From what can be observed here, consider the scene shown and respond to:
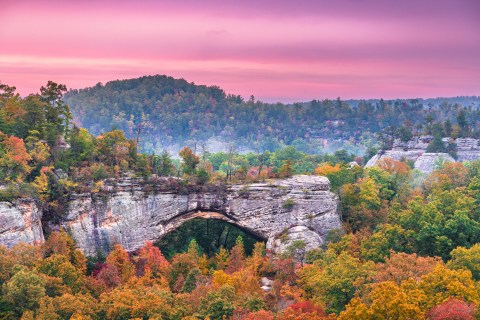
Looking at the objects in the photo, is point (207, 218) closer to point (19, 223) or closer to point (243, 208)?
point (243, 208)

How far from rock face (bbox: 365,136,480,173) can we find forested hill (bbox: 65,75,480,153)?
68196 mm

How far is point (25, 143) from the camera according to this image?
1881 inches

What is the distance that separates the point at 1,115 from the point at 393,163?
135 feet

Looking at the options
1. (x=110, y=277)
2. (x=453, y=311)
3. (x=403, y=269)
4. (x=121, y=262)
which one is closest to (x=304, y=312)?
(x=403, y=269)

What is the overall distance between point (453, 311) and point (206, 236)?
2930cm

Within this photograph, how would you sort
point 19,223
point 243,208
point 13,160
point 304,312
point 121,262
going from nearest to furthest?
point 304,312 → point 19,223 → point 13,160 → point 121,262 → point 243,208

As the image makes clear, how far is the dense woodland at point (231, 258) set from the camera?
33312 millimetres

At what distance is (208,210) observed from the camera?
51906 mm

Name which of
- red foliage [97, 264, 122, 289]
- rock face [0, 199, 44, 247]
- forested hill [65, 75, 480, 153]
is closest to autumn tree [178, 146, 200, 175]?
rock face [0, 199, 44, 247]

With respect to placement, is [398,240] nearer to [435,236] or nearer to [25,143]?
[435,236]

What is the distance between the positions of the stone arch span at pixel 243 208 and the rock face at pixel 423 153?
37.1 meters

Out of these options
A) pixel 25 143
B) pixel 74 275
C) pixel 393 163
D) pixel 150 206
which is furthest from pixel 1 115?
pixel 393 163

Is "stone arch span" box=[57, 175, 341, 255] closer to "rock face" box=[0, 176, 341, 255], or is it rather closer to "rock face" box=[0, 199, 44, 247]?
"rock face" box=[0, 176, 341, 255]

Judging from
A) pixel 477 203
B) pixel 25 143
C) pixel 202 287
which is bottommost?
pixel 202 287
